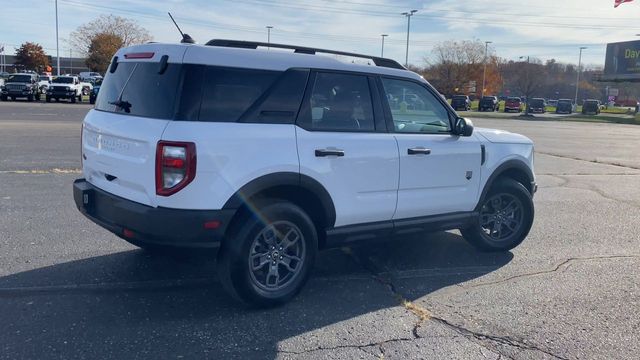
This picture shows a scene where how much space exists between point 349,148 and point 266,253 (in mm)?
1081

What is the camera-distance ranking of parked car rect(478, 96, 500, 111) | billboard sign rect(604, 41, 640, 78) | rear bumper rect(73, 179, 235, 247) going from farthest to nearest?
1. billboard sign rect(604, 41, 640, 78)
2. parked car rect(478, 96, 500, 111)
3. rear bumper rect(73, 179, 235, 247)

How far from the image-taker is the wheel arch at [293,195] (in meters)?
4.08

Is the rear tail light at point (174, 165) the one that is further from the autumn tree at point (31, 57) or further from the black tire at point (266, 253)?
the autumn tree at point (31, 57)

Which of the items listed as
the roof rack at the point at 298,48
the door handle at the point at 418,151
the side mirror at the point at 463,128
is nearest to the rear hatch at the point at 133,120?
the roof rack at the point at 298,48

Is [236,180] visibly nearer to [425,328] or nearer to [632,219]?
[425,328]

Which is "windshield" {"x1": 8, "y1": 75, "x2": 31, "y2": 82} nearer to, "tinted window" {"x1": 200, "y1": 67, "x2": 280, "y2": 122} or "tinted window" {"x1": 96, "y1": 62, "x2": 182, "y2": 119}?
"tinted window" {"x1": 96, "y1": 62, "x2": 182, "y2": 119}

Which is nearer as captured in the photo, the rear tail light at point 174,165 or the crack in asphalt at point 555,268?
the rear tail light at point 174,165

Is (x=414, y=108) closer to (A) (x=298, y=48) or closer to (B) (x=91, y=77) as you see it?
(A) (x=298, y=48)

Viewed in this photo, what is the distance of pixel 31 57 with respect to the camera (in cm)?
8706

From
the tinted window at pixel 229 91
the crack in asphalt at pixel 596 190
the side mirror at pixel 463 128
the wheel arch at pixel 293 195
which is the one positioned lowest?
the crack in asphalt at pixel 596 190

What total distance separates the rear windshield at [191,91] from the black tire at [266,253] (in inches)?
31.3

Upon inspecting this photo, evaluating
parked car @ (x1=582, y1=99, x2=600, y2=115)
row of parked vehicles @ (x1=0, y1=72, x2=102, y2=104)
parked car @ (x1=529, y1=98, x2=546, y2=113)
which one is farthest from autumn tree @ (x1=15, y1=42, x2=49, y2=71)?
parked car @ (x1=582, y1=99, x2=600, y2=115)

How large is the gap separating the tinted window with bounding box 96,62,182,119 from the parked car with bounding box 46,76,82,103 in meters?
36.2

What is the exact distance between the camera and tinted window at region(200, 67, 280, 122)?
4012 millimetres
